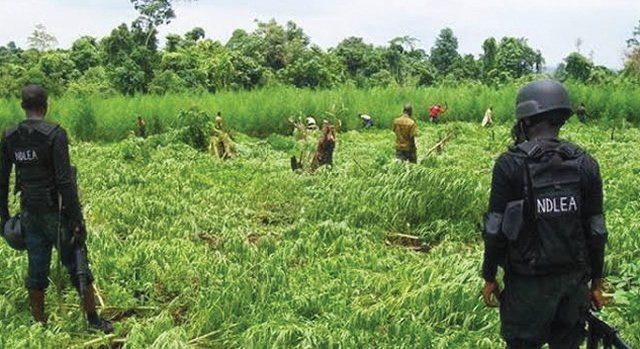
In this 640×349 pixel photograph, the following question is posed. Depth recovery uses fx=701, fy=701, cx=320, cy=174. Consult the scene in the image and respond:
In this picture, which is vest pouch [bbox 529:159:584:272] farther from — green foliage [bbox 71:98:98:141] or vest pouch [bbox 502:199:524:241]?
green foliage [bbox 71:98:98:141]

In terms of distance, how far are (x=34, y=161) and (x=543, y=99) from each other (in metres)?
3.10

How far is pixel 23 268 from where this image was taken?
18.1ft

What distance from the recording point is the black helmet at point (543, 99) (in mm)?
3000

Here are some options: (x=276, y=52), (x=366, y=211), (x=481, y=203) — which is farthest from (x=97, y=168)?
(x=276, y=52)

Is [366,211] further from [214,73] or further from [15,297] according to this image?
[214,73]

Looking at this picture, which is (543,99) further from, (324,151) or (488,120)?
(488,120)

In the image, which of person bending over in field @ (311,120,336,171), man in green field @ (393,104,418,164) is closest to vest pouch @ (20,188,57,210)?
person bending over in field @ (311,120,336,171)

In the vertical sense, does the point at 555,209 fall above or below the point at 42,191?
above

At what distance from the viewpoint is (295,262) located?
6.22 m

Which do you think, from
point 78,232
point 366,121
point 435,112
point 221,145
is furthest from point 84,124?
point 78,232

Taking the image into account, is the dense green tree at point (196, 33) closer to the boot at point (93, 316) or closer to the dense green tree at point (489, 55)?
the dense green tree at point (489, 55)

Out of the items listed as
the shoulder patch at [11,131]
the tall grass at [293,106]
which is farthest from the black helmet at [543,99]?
the tall grass at [293,106]

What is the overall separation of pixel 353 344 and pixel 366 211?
133 inches

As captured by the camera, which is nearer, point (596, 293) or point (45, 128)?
point (596, 293)
